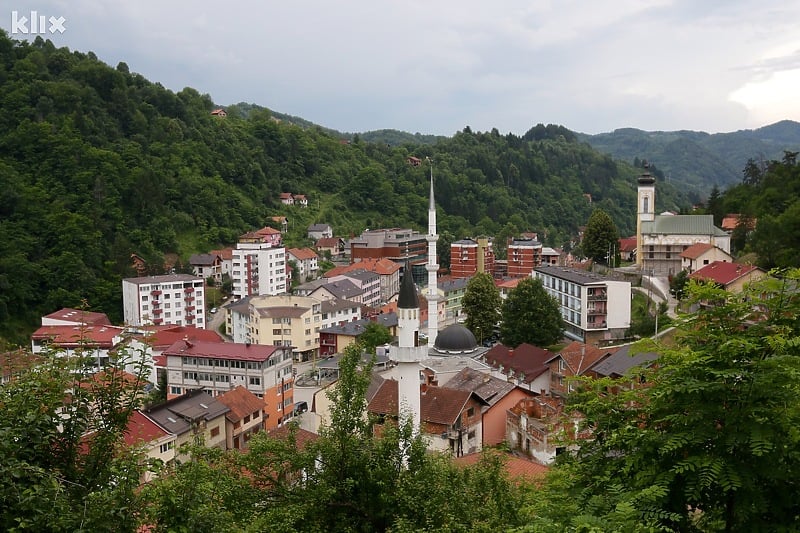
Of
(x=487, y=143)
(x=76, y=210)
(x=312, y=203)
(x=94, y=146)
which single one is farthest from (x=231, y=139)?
(x=487, y=143)

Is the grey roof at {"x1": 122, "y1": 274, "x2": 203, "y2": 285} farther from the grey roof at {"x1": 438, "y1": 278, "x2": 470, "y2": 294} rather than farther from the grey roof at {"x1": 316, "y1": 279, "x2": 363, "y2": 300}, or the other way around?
the grey roof at {"x1": 438, "y1": 278, "x2": 470, "y2": 294}

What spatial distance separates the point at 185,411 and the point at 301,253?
41.2m

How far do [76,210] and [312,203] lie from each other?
33140 millimetres

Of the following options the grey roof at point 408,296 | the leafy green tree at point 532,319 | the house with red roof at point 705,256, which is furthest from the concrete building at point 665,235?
the grey roof at point 408,296

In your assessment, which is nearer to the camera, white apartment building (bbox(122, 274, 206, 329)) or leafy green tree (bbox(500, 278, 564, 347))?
leafy green tree (bbox(500, 278, 564, 347))

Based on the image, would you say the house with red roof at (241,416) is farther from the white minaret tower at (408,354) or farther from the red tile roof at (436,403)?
the white minaret tower at (408,354)

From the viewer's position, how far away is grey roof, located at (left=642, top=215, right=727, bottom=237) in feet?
149

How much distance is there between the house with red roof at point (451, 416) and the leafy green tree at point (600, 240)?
2833 centimetres

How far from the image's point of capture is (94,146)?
2559 inches

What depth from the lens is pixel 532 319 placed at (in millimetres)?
36500

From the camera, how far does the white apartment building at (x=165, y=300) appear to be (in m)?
48.7

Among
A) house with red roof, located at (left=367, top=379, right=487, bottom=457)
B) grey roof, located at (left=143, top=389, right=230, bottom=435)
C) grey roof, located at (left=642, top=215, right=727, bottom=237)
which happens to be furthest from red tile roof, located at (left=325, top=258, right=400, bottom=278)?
house with red roof, located at (left=367, top=379, right=487, bottom=457)

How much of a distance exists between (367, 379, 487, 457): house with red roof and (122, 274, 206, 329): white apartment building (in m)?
28.2

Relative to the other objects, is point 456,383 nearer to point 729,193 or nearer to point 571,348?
point 571,348
